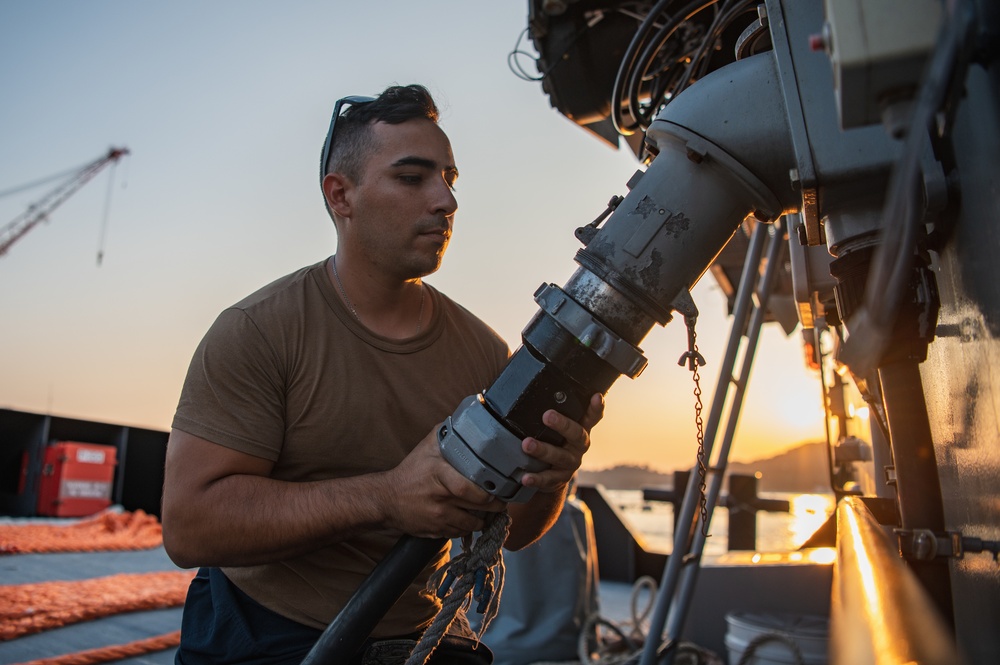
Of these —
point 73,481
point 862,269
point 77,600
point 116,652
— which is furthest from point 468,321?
point 73,481

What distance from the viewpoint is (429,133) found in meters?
1.74

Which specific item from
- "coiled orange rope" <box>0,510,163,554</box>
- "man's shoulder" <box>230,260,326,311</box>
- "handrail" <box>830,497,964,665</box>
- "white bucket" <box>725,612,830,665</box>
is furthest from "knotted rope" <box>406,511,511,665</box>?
"coiled orange rope" <box>0,510,163,554</box>

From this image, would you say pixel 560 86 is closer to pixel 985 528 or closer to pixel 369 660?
pixel 369 660

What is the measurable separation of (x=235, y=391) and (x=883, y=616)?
4.05 feet

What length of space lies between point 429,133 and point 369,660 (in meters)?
1.18

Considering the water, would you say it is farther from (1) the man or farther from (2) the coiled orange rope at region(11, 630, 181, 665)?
(2) the coiled orange rope at region(11, 630, 181, 665)

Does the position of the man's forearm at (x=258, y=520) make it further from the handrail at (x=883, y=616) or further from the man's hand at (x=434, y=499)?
the handrail at (x=883, y=616)

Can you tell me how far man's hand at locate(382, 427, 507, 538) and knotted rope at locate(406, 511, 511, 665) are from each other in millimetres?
29

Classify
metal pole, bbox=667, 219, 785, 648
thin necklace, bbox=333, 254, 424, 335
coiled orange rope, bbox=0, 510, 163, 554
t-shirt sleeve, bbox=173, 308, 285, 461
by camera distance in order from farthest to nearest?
coiled orange rope, bbox=0, 510, 163, 554 → metal pole, bbox=667, 219, 785, 648 → thin necklace, bbox=333, 254, 424, 335 → t-shirt sleeve, bbox=173, 308, 285, 461

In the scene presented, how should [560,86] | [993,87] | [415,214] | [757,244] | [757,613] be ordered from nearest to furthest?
[993,87] < [415,214] < [560,86] < [757,244] < [757,613]

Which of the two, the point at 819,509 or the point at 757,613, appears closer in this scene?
the point at 757,613

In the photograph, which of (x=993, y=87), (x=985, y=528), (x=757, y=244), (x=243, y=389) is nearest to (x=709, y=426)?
(x=757, y=244)

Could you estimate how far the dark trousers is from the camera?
145 centimetres

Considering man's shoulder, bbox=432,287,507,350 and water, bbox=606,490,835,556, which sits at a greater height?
man's shoulder, bbox=432,287,507,350
